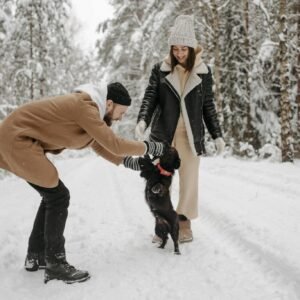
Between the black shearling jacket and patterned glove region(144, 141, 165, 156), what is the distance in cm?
55

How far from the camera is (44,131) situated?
3.21 meters

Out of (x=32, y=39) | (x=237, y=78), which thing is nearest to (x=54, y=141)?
(x=237, y=78)

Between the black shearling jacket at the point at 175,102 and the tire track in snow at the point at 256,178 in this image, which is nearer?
the black shearling jacket at the point at 175,102

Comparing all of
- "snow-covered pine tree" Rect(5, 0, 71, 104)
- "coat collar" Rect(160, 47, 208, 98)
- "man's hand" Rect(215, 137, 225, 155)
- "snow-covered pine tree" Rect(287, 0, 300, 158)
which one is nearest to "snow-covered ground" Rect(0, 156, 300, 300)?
"man's hand" Rect(215, 137, 225, 155)

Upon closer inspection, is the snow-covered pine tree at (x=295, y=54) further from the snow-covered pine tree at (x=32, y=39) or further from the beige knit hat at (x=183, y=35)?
the snow-covered pine tree at (x=32, y=39)

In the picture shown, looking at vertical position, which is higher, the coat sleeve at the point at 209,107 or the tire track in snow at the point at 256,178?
the coat sleeve at the point at 209,107

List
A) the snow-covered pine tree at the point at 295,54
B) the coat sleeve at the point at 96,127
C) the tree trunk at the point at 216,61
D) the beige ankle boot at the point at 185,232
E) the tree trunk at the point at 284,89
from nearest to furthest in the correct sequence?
the coat sleeve at the point at 96,127, the beige ankle boot at the point at 185,232, the tree trunk at the point at 284,89, the snow-covered pine tree at the point at 295,54, the tree trunk at the point at 216,61

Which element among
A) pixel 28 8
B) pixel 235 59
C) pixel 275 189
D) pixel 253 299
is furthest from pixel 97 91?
pixel 28 8

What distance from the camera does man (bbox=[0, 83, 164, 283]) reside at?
10.2 feet

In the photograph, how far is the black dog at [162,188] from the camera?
4.00 meters

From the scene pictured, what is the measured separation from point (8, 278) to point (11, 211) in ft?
8.24

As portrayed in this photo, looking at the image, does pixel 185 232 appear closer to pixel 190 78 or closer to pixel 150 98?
pixel 150 98

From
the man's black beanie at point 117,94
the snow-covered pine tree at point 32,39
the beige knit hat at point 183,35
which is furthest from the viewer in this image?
the snow-covered pine tree at point 32,39

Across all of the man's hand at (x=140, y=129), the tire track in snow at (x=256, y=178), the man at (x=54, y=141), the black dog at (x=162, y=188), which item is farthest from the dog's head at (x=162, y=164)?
the tire track in snow at (x=256, y=178)
